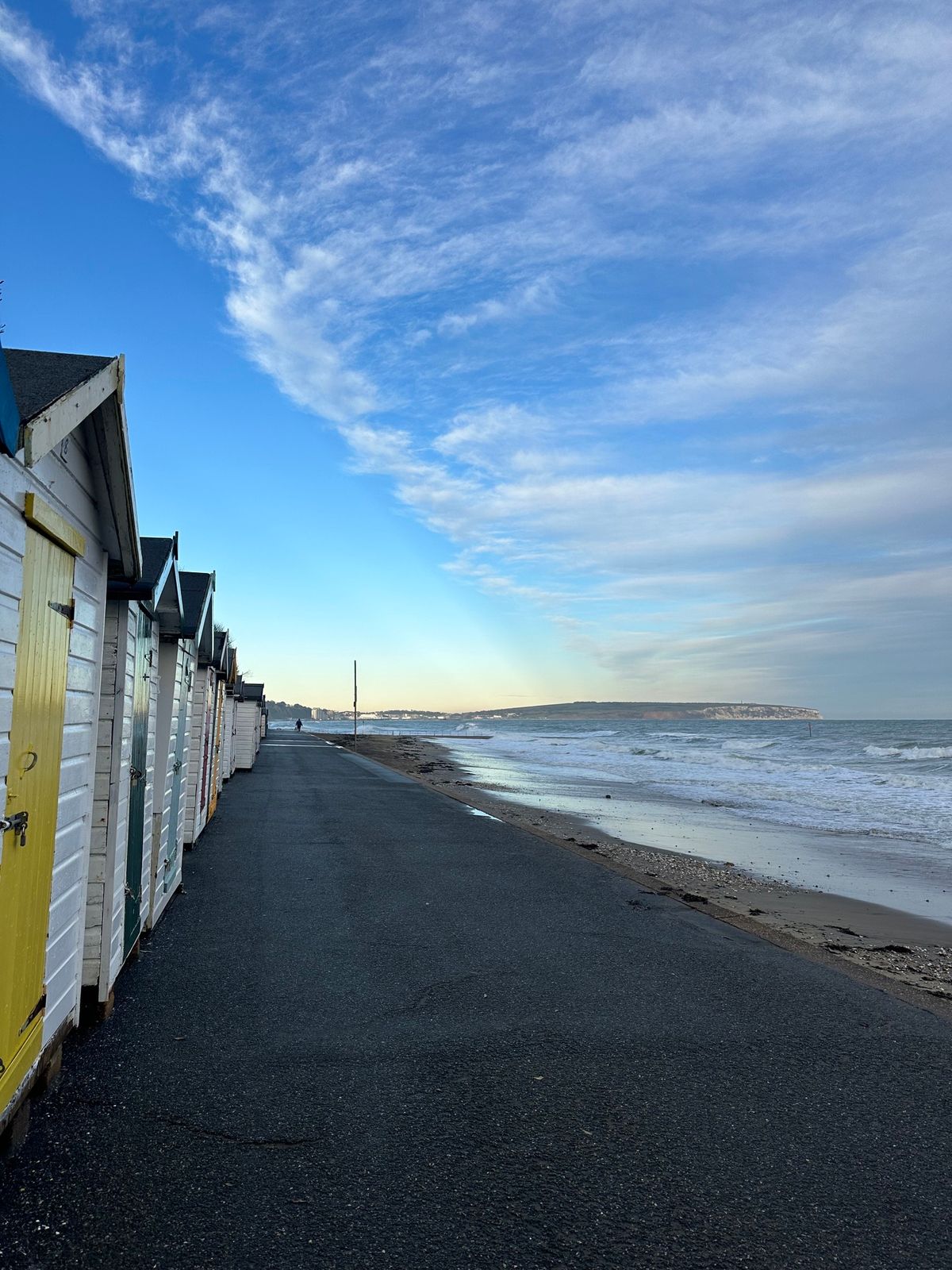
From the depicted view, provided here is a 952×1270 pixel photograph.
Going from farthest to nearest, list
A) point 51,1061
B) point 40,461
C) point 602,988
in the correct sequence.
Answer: point 602,988
point 51,1061
point 40,461

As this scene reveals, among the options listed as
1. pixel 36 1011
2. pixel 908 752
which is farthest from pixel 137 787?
pixel 908 752

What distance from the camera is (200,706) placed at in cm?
1145

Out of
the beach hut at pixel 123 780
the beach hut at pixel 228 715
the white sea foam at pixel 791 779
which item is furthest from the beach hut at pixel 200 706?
the white sea foam at pixel 791 779

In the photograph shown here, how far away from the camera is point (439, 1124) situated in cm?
394

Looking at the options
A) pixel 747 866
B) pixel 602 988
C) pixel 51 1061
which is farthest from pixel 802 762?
pixel 51 1061

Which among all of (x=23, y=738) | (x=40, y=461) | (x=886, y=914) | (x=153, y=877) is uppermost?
(x=40, y=461)

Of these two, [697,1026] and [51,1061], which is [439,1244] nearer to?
[51,1061]

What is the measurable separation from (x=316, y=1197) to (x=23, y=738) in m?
2.27

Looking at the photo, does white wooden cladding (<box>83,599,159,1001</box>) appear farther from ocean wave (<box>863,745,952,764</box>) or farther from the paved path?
ocean wave (<box>863,745,952,764</box>)

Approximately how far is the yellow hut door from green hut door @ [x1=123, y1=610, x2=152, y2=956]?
6.15ft

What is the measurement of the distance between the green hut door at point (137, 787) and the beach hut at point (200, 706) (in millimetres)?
3105

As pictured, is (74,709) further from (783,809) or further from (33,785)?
(783,809)

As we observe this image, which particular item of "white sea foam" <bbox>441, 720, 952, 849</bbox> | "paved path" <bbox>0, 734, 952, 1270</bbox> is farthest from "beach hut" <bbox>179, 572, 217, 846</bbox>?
"white sea foam" <bbox>441, 720, 952, 849</bbox>

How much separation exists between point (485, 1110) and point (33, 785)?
2722mm
